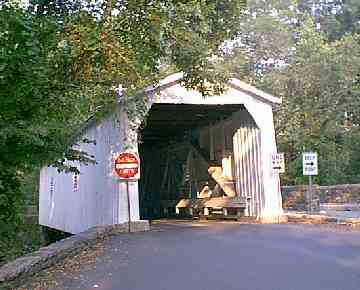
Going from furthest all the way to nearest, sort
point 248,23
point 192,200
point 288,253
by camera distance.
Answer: point 248,23, point 192,200, point 288,253

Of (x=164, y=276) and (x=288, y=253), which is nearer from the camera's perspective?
(x=164, y=276)

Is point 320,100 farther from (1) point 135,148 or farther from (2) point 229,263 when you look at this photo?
(2) point 229,263

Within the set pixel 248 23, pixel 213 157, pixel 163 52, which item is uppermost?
pixel 248 23

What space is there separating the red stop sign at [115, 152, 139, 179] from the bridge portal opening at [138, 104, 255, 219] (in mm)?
1836

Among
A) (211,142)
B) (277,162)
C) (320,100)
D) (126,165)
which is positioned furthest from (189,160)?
(320,100)

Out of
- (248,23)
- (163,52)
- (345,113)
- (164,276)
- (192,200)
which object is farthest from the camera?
(248,23)

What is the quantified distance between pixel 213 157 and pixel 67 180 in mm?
5985

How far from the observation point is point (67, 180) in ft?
72.8

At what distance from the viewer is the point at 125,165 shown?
1441cm

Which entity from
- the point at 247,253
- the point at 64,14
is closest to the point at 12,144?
the point at 247,253

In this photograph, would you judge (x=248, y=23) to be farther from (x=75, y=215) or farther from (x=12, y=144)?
(x=12, y=144)

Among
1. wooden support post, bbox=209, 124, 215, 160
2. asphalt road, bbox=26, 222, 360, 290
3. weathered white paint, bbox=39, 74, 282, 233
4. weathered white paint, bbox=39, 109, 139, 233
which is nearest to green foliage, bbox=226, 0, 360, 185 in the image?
wooden support post, bbox=209, 124, 215, 160

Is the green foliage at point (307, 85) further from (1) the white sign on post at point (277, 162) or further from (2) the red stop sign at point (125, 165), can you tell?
(2) the red stop sign at point (125, 165)

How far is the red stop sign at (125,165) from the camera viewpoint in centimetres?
1437
